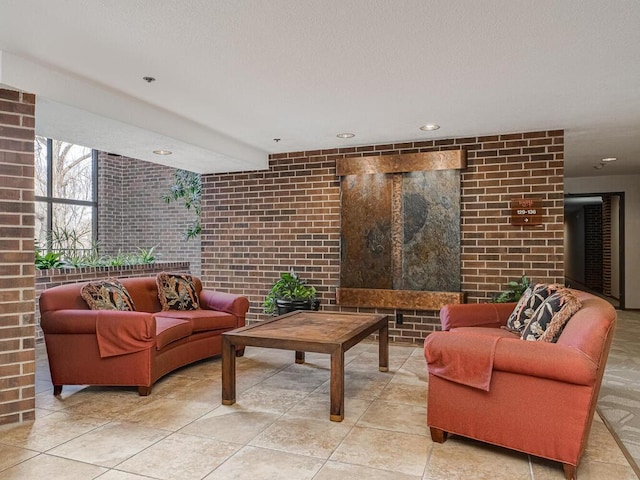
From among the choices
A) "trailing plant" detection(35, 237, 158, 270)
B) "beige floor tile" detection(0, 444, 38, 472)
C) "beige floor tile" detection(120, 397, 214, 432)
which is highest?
"trailing plant" detection(35, 237, 158, 270)

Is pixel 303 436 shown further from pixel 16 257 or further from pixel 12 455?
pixel 16 257

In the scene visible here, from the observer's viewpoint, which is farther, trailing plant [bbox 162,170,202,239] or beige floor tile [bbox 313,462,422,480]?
trailing plant [bbox 162,170,202,239]

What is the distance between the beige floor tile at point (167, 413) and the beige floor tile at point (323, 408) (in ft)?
2.08

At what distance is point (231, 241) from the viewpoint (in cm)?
595

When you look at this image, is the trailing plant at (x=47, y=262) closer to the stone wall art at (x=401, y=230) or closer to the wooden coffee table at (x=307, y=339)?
the wooden coffee table at (x=307, y=339)

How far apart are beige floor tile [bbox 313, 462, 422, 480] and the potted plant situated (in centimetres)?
283

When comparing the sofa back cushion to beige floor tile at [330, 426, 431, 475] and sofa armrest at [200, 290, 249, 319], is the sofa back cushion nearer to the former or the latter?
beige floor tile at [330, 426, 431, 475]

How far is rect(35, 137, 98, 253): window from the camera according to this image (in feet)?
24.5

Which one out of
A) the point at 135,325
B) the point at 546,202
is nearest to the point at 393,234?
the point at 546,202

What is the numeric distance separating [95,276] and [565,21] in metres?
5.44

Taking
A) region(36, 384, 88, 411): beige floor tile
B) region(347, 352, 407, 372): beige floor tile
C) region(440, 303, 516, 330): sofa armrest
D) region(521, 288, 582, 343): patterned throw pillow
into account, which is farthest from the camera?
region(347, 352, 407, 372): beige floor tile

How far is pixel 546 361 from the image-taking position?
7.13ft

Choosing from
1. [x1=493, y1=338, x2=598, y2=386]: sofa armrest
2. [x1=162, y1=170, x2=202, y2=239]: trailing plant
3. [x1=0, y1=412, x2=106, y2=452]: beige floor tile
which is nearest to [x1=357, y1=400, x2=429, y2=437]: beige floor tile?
[x1=493, y1=338, x2=598, y2=386]: sofa armrest

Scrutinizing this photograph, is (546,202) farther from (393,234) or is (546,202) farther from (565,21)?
(565,21)
